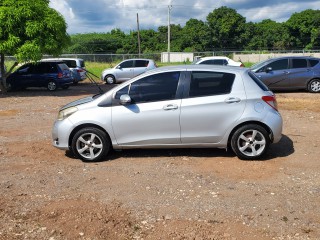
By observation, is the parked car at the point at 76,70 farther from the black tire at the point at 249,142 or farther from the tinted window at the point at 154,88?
the black tire at the point at 249,142

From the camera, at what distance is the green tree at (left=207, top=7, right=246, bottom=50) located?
7212 centimetres

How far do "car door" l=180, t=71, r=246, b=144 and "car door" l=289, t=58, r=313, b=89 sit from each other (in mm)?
10385

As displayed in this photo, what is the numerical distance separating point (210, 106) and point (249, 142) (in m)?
A: 0.88

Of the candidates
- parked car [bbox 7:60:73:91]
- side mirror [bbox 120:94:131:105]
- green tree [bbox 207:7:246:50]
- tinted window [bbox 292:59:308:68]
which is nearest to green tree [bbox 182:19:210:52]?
green tree [bbox 207:7:246:50]

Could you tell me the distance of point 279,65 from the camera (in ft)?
52.3

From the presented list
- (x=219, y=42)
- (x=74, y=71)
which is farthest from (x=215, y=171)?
(x=219, y=42)

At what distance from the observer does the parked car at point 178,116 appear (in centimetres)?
636

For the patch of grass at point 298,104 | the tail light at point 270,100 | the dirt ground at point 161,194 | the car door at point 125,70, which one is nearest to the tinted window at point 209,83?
the tail light at point 270,100

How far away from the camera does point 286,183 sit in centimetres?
541

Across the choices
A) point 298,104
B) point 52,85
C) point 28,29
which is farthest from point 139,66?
point 298,104

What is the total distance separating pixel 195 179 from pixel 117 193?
1178 millimetres

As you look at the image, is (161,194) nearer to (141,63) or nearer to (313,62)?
(313,62)

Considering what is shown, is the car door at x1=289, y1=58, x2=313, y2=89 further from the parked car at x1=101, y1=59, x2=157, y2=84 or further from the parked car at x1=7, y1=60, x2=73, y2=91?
the parked car at x1=7, y1=60, x2=73, y2=91

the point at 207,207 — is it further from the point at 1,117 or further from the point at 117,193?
the point at 1,117
